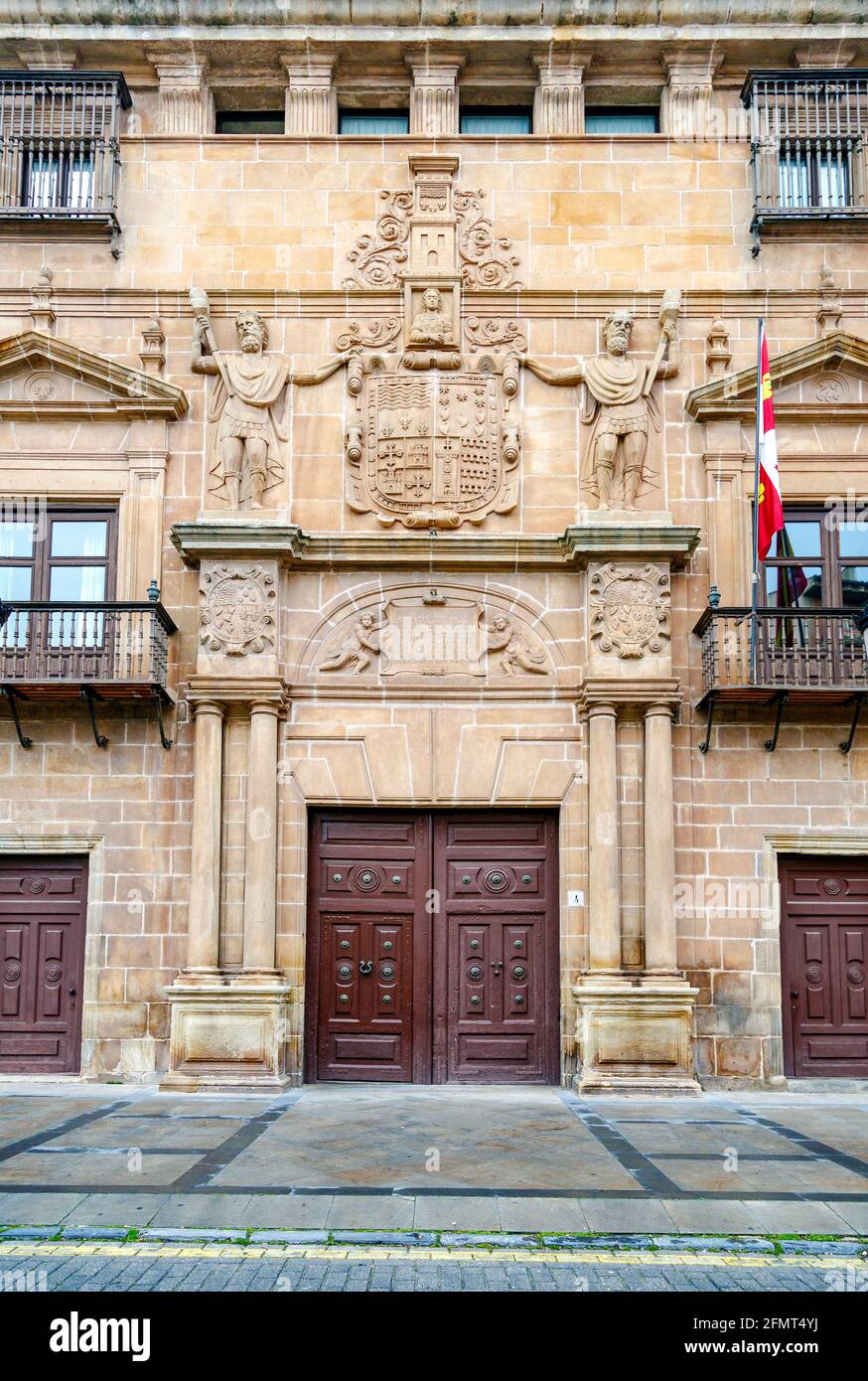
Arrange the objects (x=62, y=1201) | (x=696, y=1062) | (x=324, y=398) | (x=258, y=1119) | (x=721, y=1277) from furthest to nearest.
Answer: (x=324, y=398), (x=696, y=1062), (x=258, y=1119), (x=62, y=1201), (x=721, y=1277)

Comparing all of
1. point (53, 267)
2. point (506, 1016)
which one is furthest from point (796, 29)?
point (506, 1016)

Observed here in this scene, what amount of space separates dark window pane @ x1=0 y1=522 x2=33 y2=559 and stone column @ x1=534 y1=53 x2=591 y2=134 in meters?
6.83

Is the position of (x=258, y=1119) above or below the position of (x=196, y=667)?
below

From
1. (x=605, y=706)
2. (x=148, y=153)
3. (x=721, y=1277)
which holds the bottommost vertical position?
(x=721, y=1277)

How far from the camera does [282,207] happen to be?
13.7 meters

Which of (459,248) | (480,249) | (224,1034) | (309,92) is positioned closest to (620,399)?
(480,249)

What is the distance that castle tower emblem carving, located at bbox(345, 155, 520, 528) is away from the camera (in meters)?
13.1

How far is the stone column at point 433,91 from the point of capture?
13.9 metres

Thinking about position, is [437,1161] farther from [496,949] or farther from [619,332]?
[619,332]

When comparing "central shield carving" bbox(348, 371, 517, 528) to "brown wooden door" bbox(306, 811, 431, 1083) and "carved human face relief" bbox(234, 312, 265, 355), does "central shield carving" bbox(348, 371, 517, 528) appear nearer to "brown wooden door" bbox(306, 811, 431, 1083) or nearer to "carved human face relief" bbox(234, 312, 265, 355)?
"carved human face relief" bbox(234, 312, 265, 355)

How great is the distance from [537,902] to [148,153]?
344 inches

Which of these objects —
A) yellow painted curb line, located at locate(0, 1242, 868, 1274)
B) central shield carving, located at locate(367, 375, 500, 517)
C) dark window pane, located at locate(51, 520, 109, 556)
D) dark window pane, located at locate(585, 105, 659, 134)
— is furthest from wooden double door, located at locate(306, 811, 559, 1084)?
dark window pane, located at locate(585, 105, 659, 134)

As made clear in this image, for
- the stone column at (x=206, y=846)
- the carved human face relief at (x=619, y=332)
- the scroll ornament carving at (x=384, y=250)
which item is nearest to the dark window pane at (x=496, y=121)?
the scroll ornament carving at (x=384, y=250)

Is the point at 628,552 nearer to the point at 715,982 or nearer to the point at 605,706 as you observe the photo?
the point at 605,706
